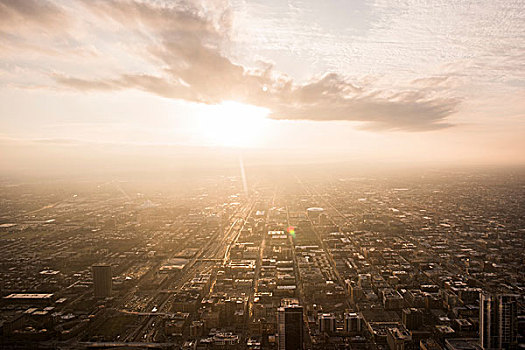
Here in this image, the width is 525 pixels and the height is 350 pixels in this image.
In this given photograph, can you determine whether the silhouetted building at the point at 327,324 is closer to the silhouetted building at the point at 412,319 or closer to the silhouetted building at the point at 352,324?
the silhouetted building at the point at 352,324

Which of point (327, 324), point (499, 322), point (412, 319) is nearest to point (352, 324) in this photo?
point (327, 324)

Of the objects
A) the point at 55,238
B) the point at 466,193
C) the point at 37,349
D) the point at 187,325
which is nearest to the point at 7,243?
the point at 55,238

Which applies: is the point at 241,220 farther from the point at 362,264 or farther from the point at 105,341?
the point at 105,341

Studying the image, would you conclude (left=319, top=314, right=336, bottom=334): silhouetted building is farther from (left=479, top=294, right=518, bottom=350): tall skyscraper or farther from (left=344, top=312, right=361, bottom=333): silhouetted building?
(left=479, top=294, right=518, bottom=350): tall skyscraper

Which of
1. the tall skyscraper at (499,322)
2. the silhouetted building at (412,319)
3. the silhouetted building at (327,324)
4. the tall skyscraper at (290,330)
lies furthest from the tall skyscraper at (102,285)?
the tall skyscraper at (499,322)

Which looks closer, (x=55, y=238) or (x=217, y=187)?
(x=55, y=238)

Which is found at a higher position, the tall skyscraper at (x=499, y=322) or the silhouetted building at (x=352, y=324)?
the tall skyscraper at (x=499, y=322)
